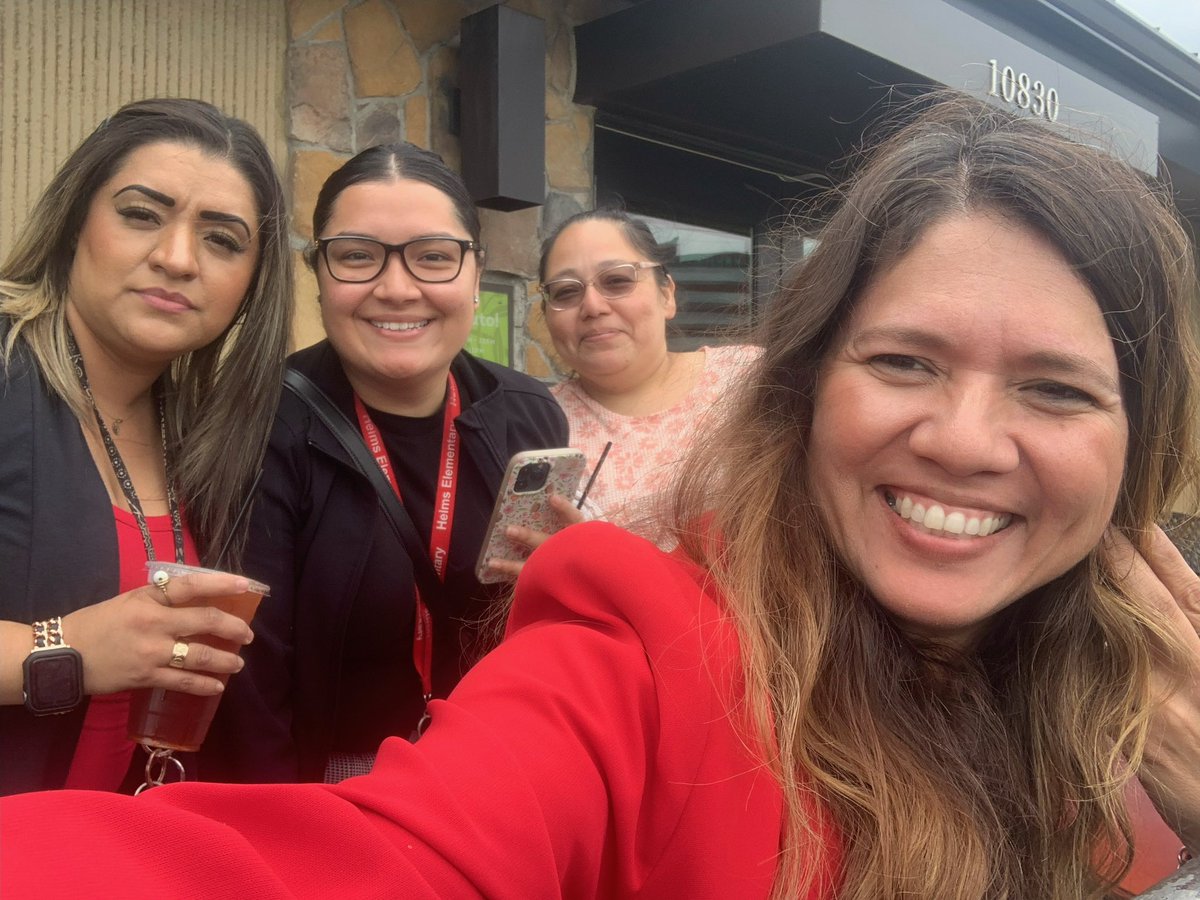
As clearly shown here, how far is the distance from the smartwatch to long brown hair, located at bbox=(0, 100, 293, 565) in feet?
1.33

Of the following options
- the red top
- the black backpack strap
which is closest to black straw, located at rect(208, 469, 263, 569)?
the red top

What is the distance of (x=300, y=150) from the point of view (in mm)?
3791

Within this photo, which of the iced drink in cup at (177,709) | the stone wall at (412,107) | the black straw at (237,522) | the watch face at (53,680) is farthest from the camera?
the stone wall at (412,107)

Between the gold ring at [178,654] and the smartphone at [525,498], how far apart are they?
2.45 ft

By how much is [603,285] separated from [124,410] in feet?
5.01

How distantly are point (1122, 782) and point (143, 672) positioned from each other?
1.53 metres

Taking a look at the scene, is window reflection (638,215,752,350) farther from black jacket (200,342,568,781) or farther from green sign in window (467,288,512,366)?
black jacket (200,342,568,781)

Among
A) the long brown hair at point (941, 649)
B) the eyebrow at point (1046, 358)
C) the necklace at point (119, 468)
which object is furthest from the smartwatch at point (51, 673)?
the eyebrow at point (1046, 358)

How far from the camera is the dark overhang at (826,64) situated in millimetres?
4250

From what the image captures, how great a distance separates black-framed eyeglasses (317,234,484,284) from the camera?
2354mm

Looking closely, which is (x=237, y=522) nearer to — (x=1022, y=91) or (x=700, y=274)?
(x=700, y=274)

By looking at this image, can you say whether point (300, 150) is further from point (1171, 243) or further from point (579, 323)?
point (1171, 243)

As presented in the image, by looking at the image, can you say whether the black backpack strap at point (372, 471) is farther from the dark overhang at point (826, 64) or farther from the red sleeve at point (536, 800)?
the dark overhang at point (826, 64)

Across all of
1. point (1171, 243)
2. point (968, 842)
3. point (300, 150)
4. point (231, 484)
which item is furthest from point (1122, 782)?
point (300, 150)
